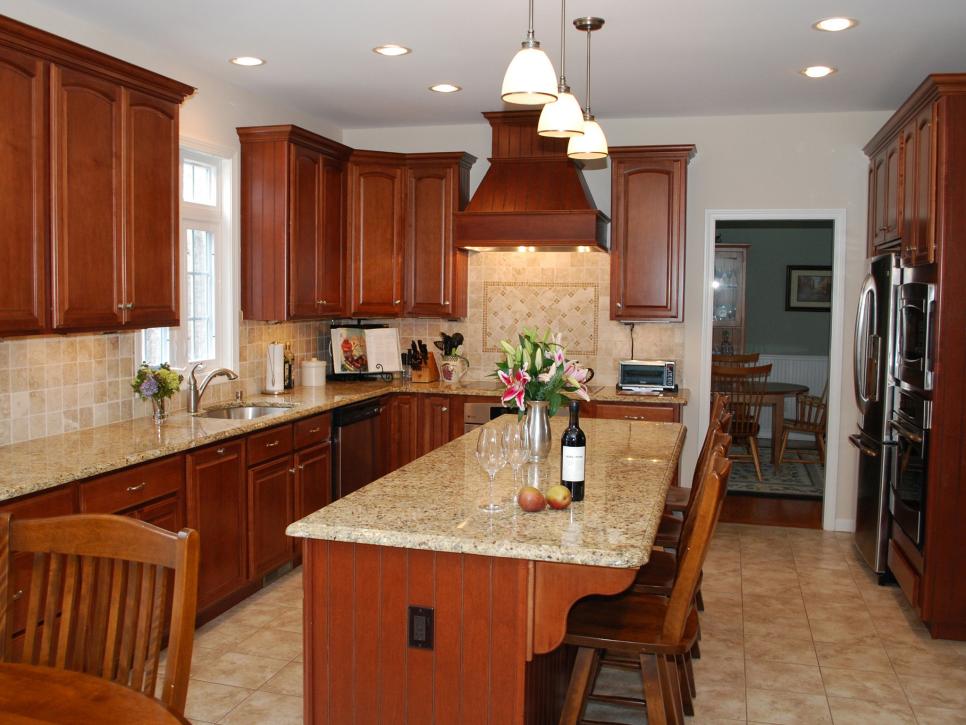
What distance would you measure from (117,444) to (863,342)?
12.2 feet

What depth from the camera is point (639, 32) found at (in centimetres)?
402

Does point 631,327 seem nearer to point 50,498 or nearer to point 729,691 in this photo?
point 729,691

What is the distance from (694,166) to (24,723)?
529 cm

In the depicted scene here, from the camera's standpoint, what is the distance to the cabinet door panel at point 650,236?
5.68 m

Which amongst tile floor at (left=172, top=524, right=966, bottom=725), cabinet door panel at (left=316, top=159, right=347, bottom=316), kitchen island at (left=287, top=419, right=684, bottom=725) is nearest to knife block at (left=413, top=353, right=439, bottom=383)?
cabinet door panel at (left=316, top=159, right=347, bottom=316)

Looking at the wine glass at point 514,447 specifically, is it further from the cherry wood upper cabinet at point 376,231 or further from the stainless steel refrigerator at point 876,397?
the cherry wood upper cabinet at point 376,231

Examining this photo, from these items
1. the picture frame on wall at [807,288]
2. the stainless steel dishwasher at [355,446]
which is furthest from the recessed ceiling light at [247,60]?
the picture frame on wall at [807,288]

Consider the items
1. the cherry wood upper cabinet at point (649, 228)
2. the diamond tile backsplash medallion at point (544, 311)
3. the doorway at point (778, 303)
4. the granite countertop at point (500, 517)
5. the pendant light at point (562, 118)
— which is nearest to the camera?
the granite countertop at point (500, 517)

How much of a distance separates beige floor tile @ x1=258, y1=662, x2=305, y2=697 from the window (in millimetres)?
1822

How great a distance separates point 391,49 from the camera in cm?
435

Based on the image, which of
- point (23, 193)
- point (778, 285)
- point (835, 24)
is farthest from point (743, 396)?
point (23, 193)

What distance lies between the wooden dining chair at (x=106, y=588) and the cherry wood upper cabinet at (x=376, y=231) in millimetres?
4177

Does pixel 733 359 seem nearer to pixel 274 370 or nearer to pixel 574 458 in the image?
pixel 274 370

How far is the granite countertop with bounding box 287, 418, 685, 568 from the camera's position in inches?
88.1
